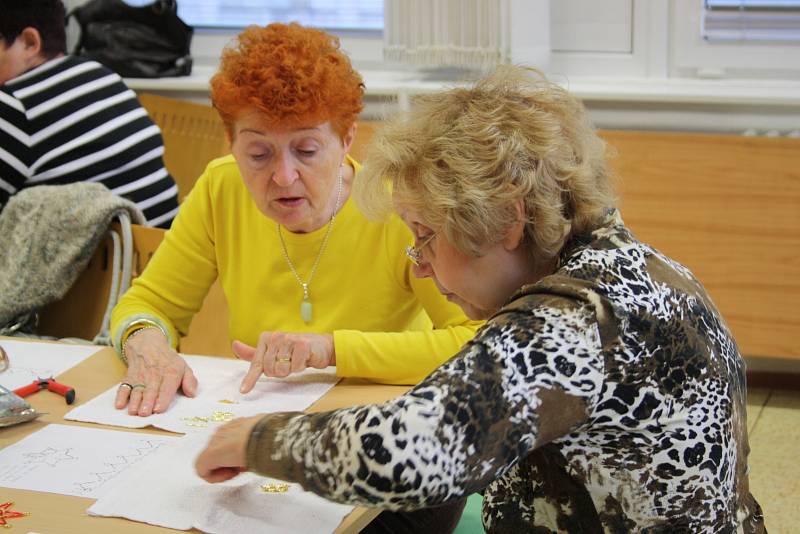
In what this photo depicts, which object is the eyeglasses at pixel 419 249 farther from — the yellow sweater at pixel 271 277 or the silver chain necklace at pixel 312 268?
the silver chain necklace at pixel 312 268

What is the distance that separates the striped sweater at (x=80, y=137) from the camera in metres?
2.83

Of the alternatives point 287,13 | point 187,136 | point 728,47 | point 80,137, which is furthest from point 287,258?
point 287,13

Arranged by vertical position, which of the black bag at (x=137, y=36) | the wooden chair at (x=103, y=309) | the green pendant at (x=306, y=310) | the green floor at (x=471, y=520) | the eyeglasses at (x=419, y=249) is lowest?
the green floor at (x=471, y=520)

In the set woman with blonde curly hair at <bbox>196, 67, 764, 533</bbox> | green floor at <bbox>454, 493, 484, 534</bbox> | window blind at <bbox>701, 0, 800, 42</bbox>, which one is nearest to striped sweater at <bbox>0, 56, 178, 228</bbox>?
green floor at <bbox>454, 493, 484, 534</bbox>

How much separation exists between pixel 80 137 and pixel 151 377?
132 centimetres

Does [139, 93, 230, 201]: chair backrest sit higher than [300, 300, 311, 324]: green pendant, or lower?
higher

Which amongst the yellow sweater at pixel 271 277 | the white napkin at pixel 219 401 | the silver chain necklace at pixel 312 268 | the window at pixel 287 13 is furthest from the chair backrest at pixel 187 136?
the white napkin at pixel 219 401

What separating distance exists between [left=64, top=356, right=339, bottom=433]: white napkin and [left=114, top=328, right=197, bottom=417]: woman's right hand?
2 centimetres

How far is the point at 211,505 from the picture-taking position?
4.56ft

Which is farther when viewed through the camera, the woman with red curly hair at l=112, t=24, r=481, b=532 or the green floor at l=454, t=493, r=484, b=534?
the green floor at l=454, t=493, r=484, b=534

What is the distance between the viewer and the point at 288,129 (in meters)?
1.93

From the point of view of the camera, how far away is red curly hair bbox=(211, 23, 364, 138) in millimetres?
1863

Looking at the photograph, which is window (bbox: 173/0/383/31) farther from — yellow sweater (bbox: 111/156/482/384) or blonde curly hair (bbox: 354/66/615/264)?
blonde curly hair (bbox: 354/66/615/264)

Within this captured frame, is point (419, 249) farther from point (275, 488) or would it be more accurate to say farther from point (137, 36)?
point (137, 36)
